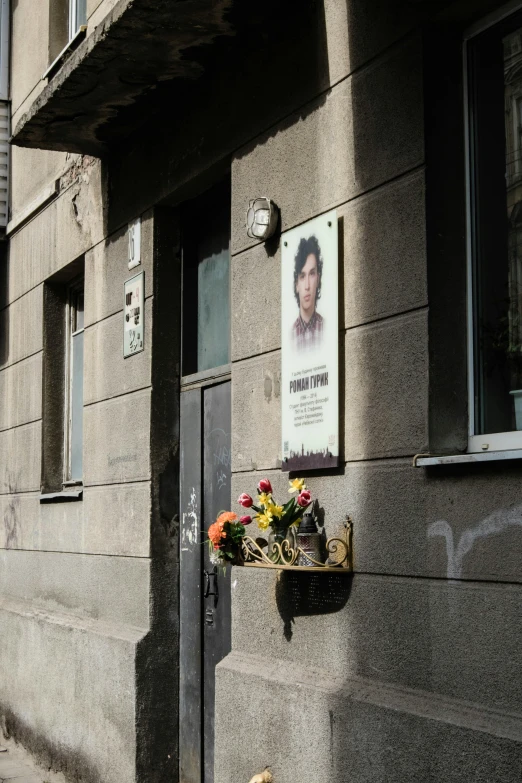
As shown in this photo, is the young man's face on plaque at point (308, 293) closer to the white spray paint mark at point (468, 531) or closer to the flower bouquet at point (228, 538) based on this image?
the flower bouquet at point (228, 538)

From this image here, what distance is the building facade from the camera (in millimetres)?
4469

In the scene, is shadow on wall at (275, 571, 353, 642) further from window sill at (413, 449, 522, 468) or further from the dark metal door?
the dark metal door

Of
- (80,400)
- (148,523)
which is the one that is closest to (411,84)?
(148,523)

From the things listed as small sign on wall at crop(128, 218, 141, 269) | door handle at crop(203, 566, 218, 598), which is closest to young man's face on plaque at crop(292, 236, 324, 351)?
door handle at crop(203, 566, 218, 598)

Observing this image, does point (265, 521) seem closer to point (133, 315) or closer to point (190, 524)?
point (190, 524)

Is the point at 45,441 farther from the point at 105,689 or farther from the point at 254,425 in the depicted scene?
the point at 254,425

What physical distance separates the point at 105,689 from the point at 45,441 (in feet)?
8.71

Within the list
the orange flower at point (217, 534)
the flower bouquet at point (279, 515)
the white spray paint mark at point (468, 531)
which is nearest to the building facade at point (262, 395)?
the white spray paint mark at point (468, 531)

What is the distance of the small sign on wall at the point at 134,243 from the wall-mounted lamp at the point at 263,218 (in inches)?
75.0

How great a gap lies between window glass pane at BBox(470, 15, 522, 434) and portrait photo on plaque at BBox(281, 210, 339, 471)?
81 centimetres

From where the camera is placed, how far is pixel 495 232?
15.1 ft

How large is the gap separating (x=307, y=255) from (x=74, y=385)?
437cm

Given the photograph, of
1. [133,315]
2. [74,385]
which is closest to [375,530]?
[133,315]

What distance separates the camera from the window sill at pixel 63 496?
858 centimetres
